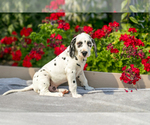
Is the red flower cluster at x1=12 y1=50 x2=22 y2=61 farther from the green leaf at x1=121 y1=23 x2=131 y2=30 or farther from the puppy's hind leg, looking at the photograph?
the green leaf at x1=121 y1=23 x2=131 y2=30

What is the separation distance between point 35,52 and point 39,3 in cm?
144

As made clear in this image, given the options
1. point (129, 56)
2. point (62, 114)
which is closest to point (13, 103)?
point (62, 114)

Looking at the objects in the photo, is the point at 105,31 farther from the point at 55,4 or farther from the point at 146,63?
the point at 55,4

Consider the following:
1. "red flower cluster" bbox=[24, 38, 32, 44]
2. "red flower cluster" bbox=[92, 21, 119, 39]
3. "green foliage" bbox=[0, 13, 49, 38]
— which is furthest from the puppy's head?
"green foliage" bbox=[0, 13, 49, 38]

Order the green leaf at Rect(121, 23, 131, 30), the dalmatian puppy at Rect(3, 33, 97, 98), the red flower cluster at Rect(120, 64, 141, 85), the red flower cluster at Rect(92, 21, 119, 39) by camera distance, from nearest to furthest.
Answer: the dalmatian puppy at Rect(3, 33, 97, 98) → the red flower cluster at Rect(120, 64, 141, 85) → the red flower cluster at Rect(92, 21, 119, 39) → the green leaf at Rect(121, 23, 131, 30)

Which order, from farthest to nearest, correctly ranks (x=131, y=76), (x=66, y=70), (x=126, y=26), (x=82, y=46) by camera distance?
1. (x=126, y=26)
2. (x=131, y=76)
3. (x=66, y=70)
4. (x=82, y=46)

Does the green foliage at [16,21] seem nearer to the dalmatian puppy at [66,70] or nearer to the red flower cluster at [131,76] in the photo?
the dalmatian puppy at [66,70]

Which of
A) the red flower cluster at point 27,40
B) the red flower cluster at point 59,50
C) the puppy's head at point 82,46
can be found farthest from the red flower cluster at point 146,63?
the red flower cluster at point 27,40

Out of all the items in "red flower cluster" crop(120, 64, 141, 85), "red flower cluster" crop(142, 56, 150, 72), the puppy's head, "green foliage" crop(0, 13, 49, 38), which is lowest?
"red flower cluster" crop(120, 64, 141, 85)

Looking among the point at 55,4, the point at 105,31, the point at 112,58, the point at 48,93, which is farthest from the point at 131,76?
the point at 55,4

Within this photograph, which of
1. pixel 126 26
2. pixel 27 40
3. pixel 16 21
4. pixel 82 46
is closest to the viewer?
pixel 82 46

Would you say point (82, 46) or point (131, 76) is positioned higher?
point (82, 46)

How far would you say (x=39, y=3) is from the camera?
15.8 feet

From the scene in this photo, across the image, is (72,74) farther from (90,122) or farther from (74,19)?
(74,19)
